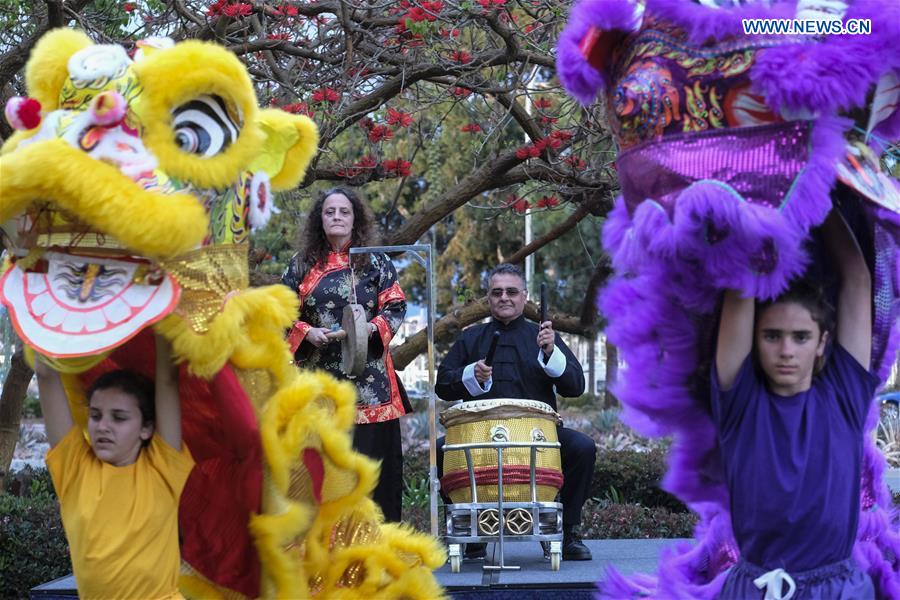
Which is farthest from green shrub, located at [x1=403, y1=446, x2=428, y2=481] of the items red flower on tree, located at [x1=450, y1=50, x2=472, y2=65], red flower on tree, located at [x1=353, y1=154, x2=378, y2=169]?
red flower on tree, located at [x1=450, y1=50, x2=472, y2=65]

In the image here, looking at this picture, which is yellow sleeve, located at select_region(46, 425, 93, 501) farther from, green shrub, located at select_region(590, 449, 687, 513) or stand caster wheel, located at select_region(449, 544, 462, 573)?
green shrub, located at select_region(590, 449, 687, 513)

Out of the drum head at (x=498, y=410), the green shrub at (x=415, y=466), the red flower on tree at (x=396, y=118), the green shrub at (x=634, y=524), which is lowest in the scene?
the green shrub at (x=634, y=524)

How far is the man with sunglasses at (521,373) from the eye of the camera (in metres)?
6.06

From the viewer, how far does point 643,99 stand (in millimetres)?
3244

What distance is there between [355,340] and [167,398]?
6.73ft

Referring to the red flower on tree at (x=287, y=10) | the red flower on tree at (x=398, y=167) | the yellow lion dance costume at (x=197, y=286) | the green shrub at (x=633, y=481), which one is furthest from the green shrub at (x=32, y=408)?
the yellow lion dance costume at (x=197, y=286)

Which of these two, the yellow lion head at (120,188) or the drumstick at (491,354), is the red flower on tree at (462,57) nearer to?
the drumstick at (491,354)

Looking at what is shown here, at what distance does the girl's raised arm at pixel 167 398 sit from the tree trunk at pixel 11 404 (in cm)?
403

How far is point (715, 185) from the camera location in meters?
3.03

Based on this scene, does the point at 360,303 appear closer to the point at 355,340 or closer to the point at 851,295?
the point at 355,340

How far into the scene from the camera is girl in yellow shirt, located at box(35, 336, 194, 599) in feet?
11.0

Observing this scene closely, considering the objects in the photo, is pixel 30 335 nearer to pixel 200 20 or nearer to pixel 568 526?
pixel 568 526

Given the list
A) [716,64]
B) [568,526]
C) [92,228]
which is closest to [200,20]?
[568,526]

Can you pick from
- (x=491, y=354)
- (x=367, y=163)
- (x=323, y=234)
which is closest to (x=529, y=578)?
(x=491, y=354)
